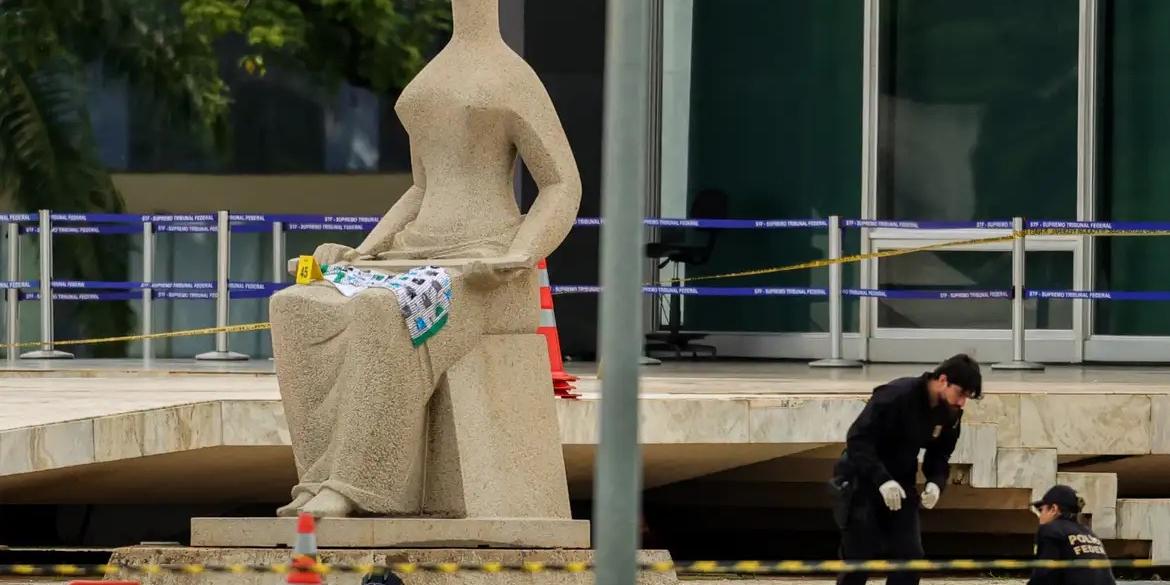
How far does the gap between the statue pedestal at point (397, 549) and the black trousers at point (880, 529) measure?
120 centimetres

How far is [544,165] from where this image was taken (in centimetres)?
991

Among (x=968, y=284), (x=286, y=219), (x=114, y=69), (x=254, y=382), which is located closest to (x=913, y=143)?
(x=968, y=284)

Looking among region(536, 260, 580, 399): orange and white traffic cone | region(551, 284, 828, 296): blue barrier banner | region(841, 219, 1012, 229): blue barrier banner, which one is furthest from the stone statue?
region(841, 219, 1012, 229): blue barrier banner

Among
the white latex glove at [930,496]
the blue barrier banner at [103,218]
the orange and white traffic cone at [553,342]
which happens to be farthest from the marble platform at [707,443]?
the blue barrier banner at [103,218]

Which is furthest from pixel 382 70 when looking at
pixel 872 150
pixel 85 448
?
pixel 85 448

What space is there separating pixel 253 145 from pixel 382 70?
151 cm

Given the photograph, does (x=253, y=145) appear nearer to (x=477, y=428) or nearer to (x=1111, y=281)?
(x=1111, y=281)

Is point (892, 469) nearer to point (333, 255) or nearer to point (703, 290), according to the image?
point (333, 255)

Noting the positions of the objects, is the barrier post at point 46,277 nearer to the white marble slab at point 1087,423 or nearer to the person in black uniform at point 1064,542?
the white marble slab at point 1087,423

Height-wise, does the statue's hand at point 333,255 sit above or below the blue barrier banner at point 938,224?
below

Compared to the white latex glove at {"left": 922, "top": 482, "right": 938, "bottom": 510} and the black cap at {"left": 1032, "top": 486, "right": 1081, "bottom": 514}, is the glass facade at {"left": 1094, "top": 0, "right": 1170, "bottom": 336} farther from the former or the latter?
the white latex glove at {"left": 922, "top": 482, "right": 938, "bottom": 510}

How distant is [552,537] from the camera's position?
9492 mm

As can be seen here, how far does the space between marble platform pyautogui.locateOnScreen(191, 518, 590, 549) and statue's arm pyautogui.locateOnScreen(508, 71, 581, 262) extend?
113 cm

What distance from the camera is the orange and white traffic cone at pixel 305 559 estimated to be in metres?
8.01
